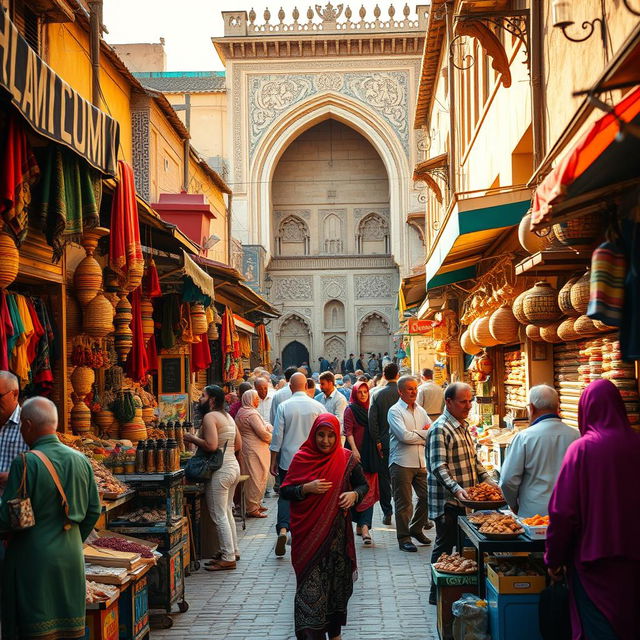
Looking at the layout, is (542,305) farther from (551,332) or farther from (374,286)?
(374,286)

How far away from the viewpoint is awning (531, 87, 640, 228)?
291 cm

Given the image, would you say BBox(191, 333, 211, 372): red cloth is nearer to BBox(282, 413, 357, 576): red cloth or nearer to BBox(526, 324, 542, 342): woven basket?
BBox(526, 324, 542, 342): woven basket

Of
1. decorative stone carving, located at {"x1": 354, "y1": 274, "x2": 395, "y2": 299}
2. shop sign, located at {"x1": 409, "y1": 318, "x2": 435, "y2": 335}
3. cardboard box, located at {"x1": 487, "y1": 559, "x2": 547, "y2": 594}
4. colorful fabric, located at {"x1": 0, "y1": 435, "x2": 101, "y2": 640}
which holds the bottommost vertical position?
cardboard box, located at {"x1": 487, "y1": 559, "x2": 547, "y2": 594}

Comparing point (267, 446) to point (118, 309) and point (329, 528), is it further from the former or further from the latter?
point (329, 528)

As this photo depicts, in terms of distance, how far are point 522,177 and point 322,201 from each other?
86.3 ft

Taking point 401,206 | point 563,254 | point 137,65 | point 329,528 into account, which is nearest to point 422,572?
point 329,528

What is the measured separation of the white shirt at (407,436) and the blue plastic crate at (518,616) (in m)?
3.75

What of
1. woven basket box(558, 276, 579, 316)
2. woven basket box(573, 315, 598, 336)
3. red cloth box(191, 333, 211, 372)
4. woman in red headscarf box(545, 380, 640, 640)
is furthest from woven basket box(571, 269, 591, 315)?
red cloth box(191, 333, 211, 372)

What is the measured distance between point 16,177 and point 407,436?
4.57 m

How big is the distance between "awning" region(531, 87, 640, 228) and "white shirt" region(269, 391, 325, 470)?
4926mm

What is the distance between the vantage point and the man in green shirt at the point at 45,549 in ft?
13.1

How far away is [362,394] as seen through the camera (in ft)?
31.9

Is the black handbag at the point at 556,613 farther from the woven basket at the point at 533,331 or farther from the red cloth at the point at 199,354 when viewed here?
the red cloth at the point at 199,354

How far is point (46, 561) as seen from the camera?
158 inches
